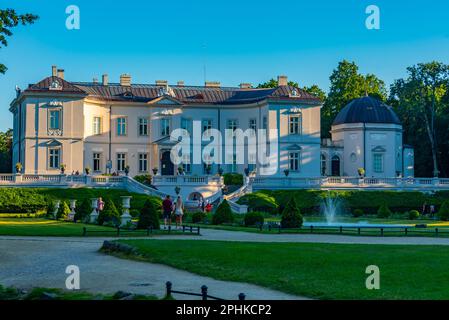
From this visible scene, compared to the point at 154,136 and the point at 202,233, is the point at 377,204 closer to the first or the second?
the point at 154,136

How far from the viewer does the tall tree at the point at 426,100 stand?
258 ft

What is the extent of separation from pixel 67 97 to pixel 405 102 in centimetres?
3382

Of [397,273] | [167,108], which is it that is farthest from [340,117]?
[397,273]

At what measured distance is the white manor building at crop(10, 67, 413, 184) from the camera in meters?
66.4

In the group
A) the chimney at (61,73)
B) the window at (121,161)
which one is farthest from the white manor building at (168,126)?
the chimney at (61,73)

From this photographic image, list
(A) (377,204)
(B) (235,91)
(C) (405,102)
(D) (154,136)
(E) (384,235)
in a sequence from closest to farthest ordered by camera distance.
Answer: (E) (384,235) < (A) (377,204) < (D) (154,136) < (B) (235,91) < (C) (405,102)

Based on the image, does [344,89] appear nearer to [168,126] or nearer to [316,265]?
[168,126]

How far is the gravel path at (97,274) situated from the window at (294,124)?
145 ft

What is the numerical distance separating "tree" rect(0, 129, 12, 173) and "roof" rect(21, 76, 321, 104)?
1763cm

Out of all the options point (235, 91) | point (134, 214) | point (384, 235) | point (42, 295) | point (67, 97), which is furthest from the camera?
point (235, 91)

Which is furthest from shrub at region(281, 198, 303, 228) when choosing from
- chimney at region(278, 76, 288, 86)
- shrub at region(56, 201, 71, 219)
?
chimney at region(278, 76, 288, 86)

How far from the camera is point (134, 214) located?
1949 inches

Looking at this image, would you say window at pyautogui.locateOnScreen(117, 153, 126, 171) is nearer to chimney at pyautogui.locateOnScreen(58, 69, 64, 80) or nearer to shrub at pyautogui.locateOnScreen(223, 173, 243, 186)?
chimney at pyautogui.locateOnScreen(58, 69, 64, 80)

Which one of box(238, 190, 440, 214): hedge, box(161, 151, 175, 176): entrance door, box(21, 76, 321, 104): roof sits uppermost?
box(21, 76, 321, 104): roof
